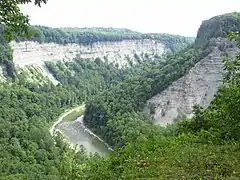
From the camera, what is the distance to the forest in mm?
13508

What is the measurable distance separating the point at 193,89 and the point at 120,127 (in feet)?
42.2

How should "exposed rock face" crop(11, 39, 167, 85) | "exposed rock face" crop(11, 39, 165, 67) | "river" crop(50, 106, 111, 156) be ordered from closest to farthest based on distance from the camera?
"river" crop(50, 106, 111, 156), "exposed rock face" crop(11, 39, 167, 85), "exposed rock face" crop(11, 39, 165, 67)

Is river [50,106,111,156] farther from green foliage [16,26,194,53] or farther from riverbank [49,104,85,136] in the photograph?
green foliage [16,26,194,53]

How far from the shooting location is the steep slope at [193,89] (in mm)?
59625

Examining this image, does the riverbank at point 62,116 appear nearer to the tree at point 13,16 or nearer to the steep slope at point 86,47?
the steep slope at point 86,47

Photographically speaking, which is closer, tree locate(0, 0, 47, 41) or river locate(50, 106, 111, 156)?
tree locate(0, 0, 47, 41)

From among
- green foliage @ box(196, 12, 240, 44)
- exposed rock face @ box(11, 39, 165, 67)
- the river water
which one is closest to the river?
the river water

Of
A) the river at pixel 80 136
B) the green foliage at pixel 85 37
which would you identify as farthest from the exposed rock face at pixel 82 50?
the river at pixel 80 136

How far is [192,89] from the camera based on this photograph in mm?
61719

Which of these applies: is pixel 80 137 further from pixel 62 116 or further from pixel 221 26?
pixel 221 26

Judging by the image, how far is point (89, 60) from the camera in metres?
144

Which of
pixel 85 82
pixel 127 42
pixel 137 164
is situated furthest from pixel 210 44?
pixel 127 42

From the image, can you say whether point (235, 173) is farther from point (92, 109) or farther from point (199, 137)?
point (92, 109)

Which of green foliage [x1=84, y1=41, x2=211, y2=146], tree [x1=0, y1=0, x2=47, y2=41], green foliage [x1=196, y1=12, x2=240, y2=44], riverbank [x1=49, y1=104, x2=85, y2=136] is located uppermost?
tree [x1=0, y1=0, x2=47, y2=41]
